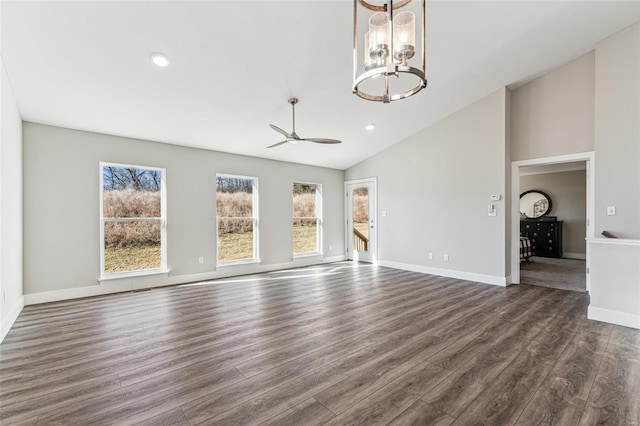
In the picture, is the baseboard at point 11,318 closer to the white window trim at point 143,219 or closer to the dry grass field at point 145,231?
the white window trim at point 143,219

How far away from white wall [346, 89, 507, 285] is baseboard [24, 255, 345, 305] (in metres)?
2.72

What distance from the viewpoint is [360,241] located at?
759cm

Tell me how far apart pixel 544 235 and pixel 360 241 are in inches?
200

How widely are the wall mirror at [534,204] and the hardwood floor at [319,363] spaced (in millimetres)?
4975

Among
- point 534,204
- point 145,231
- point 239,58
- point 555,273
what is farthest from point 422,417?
point 534,204

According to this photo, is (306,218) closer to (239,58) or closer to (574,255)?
(239,58)

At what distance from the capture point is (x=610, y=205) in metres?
3.70

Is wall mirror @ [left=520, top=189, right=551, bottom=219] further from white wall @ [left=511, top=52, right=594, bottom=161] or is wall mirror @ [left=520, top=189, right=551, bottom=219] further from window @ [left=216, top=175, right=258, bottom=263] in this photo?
window @ [left=216, top=175, right=258, bottom=263]

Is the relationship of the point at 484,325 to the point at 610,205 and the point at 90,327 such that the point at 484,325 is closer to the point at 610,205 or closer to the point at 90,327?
the point at 610,205

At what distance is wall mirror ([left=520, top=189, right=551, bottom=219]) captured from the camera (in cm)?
816

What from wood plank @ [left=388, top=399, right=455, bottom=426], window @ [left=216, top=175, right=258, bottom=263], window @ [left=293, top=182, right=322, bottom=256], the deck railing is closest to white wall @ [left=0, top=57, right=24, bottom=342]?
window @ [left=216, top=175, right=258, bottom=263]

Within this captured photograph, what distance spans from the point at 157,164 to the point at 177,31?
9.19ft

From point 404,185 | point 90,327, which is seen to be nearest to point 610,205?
point 404,185

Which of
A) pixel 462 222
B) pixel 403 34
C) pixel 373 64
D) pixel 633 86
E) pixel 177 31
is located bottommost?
pixel 462 222
